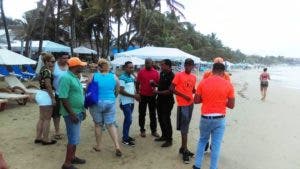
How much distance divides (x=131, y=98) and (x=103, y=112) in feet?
3.25

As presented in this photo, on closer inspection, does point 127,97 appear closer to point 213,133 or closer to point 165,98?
point 165,98

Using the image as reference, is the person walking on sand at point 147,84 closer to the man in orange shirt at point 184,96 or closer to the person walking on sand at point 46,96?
the man in orange shirt at point 184,96

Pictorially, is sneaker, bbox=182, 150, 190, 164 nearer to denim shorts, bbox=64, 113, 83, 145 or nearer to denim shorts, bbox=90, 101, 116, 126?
denim shorts, bbox=90, 101, 116, 126

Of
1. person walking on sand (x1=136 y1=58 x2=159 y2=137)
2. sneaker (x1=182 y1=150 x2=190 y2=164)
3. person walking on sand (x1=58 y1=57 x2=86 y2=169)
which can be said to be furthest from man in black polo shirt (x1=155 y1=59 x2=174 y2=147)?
person walking on sand (x1=58 y1=57 x2=86 y2=169)

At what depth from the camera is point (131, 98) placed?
688 cm

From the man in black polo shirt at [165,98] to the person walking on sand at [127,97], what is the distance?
1.43 ft

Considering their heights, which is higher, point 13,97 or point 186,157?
point 13,97

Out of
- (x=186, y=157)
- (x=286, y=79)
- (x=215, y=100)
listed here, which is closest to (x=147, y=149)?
(x=186, y=157)

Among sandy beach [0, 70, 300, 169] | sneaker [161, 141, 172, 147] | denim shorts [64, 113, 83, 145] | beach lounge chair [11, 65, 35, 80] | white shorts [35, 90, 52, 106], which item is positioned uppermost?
white shorts [35, 90, 52, 106]

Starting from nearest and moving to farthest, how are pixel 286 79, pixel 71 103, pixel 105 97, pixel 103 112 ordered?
pixel 71 103 → pixel 105 97 → pixel 103 112 → pixel 286 79

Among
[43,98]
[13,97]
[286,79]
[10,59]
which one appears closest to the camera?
[43,98]

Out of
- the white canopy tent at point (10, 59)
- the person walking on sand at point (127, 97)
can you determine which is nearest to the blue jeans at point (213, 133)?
the person walking on sand at point (127, 97)

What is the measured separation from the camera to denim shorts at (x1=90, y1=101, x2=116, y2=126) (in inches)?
231

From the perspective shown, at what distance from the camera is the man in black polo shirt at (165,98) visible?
6758 millimetres
